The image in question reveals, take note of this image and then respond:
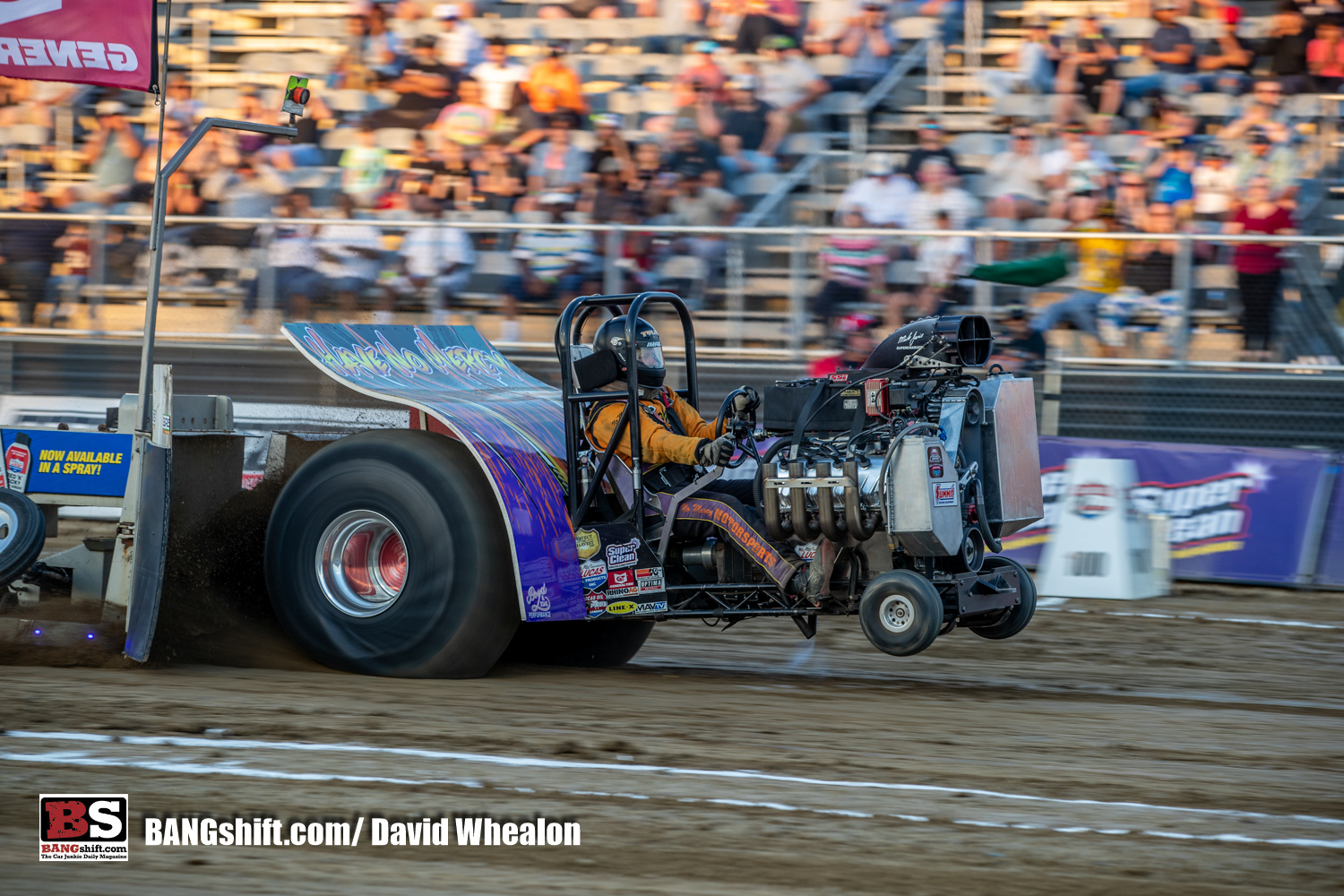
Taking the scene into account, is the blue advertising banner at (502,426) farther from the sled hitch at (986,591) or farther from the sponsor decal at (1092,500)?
the sponsor decal at (1092,500)

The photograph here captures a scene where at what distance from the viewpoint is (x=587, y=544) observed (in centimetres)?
617

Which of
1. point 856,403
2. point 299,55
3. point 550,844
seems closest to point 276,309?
point 299,55

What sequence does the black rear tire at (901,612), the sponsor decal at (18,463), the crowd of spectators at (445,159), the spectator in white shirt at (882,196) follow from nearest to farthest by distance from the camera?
the black rear tire at (901,612)
the sponsor decal at (18,463)
the crowd of spectators at (445,159)
the spectator in white shirt at (882,196)

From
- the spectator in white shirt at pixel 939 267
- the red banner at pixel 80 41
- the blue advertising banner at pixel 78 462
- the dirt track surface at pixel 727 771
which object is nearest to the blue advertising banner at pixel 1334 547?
the dirt track surface at pixel 727 771

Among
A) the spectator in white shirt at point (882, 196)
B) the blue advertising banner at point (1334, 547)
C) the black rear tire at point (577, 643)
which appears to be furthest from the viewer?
the spectator in white shirt at point (882, 196)

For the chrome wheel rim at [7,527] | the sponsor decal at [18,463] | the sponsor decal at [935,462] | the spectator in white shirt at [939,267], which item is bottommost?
the chrome wheel rim at [7,527]

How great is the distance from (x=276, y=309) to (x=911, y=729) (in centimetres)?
722

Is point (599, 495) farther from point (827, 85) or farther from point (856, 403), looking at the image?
point (827, 85)

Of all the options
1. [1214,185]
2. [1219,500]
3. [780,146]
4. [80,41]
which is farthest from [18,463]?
[1214,185]

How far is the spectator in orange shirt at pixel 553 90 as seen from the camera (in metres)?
13.1

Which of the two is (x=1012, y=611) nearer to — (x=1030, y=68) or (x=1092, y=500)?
(x=1092, y=500)

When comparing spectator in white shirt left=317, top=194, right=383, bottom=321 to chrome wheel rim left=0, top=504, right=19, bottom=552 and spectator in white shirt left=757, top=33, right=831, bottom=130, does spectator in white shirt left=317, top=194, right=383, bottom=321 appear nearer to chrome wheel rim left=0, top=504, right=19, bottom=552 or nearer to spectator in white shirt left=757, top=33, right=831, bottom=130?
spectator in white shirt left=757, top=33, right=831, bottom=130

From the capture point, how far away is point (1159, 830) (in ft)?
13.6

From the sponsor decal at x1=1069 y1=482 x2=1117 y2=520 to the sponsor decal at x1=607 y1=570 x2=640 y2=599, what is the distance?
4188 millimetres
